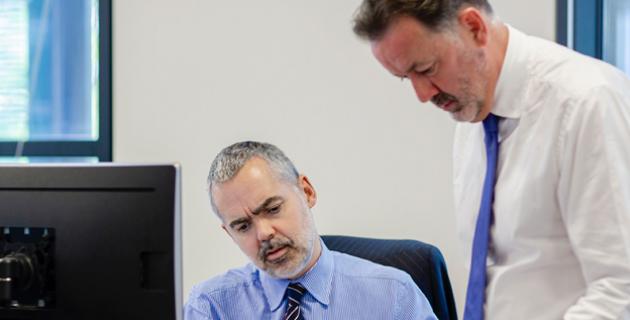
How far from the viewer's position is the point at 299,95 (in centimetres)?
270

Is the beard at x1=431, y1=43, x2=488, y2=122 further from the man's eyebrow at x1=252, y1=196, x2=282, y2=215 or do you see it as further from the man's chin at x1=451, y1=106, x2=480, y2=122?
the man's eyebrow at x1=252, y1=196, x2=282, y2=215

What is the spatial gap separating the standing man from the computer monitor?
17.1 inches

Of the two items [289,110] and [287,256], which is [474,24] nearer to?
[287,256]

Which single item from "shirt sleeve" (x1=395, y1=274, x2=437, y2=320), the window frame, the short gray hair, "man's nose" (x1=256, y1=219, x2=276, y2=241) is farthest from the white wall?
"man's nose" (x1=256, y1=219, x2=276, y2=241)

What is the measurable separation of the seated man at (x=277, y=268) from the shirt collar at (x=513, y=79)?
1.73ft

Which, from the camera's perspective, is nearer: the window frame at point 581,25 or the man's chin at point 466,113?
the man's chin at point 466,113

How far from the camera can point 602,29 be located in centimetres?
241

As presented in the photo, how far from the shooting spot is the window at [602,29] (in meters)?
2.37

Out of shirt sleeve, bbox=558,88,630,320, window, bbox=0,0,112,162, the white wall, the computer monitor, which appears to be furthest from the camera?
window, bbox=0,0,112,162

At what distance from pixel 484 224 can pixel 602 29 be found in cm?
130

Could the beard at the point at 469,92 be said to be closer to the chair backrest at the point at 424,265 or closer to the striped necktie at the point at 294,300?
the striped necktie at the point at 294,300

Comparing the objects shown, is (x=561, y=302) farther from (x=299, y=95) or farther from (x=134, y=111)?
(x=134, y=111)

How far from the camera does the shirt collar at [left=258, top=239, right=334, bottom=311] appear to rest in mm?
1622

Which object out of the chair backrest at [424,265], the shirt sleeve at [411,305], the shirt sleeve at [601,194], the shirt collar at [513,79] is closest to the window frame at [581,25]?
the chair backrest at [424,265]
